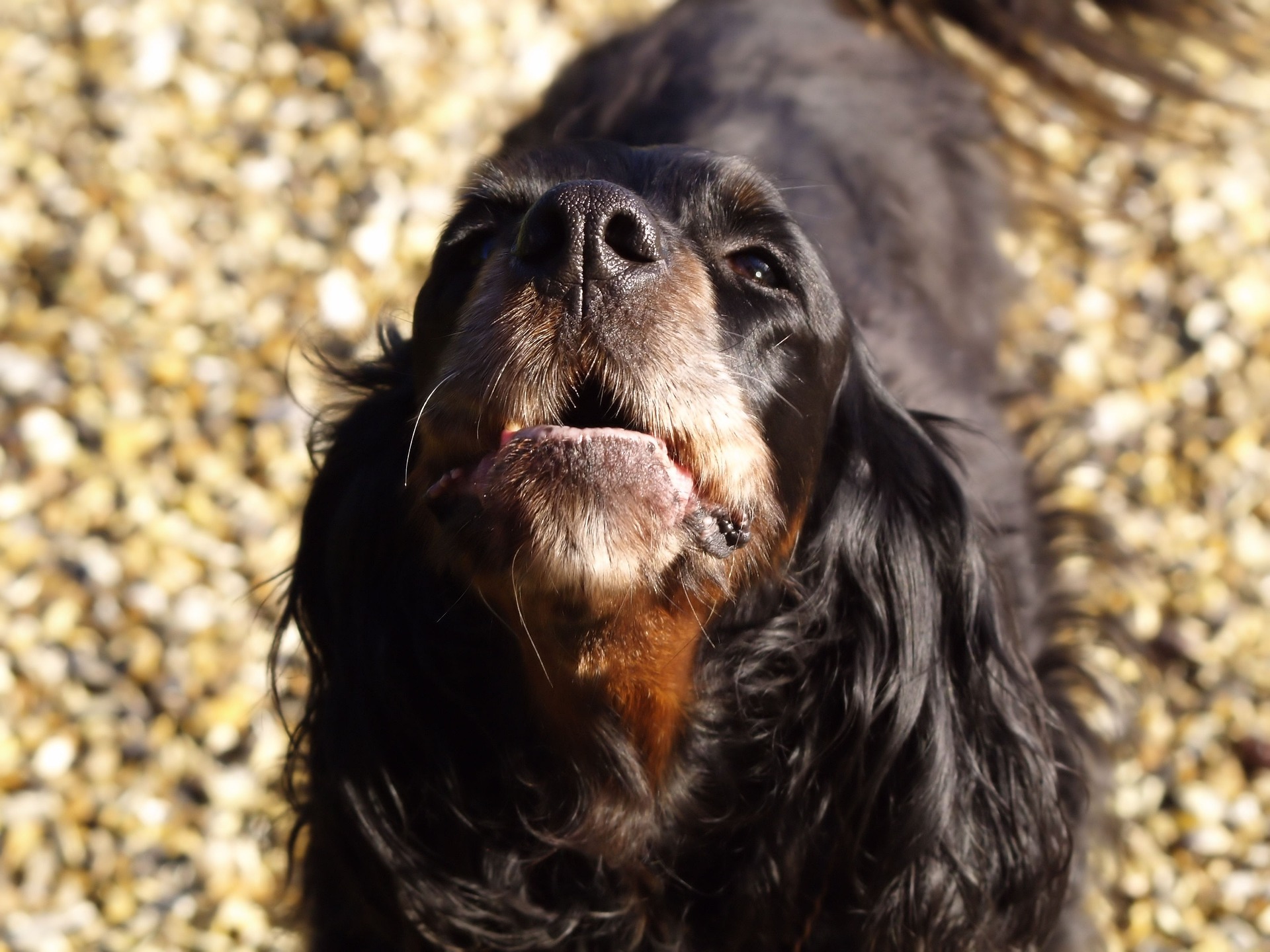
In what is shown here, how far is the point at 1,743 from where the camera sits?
2807 millimetres

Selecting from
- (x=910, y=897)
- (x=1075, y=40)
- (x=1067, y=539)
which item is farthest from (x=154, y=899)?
(x=1075, y=40)

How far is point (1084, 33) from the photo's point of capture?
384 cm

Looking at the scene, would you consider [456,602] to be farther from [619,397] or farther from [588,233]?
[588,233]

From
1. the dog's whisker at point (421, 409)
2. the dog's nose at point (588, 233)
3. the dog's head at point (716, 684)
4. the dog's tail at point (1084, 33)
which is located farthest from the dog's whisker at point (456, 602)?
the dog's tail at point (1084, 33)

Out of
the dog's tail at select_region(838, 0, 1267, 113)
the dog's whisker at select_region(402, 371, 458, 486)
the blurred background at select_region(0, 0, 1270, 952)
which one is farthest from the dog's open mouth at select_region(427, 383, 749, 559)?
the dog's tail at select_region(838, 0, 1267, 113)

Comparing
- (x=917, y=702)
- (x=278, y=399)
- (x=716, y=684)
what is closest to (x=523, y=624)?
(x=716, y=684)

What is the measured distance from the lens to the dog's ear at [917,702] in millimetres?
2023

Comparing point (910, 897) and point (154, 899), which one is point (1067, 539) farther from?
point (154, 899)

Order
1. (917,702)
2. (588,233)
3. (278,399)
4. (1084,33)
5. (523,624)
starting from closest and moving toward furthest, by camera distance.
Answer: (588,233)
(523,624)
(917,702)
(278,399)
(1084,33)

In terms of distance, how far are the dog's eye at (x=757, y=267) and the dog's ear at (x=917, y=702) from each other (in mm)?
273

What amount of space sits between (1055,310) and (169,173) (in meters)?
2.42

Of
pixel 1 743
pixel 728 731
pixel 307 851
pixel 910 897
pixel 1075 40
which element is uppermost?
pixel 1075 40

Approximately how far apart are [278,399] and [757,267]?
179cm

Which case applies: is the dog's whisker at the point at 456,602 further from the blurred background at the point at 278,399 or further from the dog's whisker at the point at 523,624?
the blurred background at the point at 278,399
